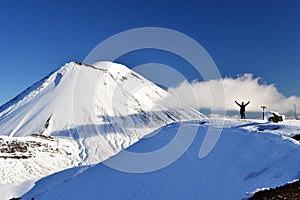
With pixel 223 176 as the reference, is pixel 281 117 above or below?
above

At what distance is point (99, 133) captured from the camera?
185250mm

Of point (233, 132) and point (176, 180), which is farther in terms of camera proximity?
point (233, 132)

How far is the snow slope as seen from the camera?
22.9m

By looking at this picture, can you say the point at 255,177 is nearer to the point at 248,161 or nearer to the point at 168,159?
the point at 248,161

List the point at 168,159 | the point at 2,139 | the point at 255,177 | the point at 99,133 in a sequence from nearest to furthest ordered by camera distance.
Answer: the point at 255,177 → the point at 168,159 → the point at 2,139 → the point at 99,133

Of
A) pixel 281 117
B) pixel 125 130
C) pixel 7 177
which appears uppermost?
pixel 125 130

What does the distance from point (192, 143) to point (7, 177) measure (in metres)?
93.3

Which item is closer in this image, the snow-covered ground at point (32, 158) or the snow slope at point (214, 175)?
the snow slope at point (214, 175)

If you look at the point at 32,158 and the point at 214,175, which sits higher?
the point at 32,158

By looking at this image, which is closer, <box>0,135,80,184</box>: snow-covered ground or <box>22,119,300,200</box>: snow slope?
<box>22,119,300,200</box>: snow slope

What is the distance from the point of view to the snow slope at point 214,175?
2286cm

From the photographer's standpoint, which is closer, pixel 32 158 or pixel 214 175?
pixel 214 175

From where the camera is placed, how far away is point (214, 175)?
25438 millimetres

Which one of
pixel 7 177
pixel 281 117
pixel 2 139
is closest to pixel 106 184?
pixel 281 117
